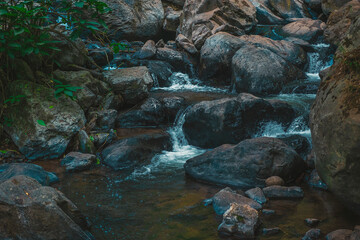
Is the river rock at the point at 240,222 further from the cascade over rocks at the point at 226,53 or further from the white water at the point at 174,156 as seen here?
the cascade over rocks at the point at 226,53

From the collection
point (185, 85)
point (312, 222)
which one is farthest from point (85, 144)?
point (185, 85)

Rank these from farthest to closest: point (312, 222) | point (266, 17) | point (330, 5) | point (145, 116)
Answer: point (266, 17) → point (330, 5) → point (145, 116) → point (312, 222)

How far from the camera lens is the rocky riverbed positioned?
352cm

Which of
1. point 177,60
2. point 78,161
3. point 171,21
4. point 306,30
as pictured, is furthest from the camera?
point 171,21

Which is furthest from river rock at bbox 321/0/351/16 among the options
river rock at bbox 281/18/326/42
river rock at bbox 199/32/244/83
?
river rock at bbox 199/32/244/83

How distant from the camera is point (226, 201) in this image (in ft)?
14.3

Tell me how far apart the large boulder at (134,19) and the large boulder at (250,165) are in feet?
39.7

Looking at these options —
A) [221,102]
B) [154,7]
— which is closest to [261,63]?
[221,102]

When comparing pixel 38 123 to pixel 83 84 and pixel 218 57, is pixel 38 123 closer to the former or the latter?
pixel 83 84

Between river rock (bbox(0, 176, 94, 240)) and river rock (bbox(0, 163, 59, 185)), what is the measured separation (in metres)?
1.64

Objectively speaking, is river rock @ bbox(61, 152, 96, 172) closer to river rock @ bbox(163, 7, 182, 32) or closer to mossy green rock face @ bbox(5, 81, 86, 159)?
mossy green rock face @ bbox(5, 81, 86, 159)

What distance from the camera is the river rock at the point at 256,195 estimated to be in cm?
459

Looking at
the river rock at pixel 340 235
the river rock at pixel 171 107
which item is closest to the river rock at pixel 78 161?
the river rock at pixel 171 107

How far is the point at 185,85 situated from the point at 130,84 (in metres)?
3.59
